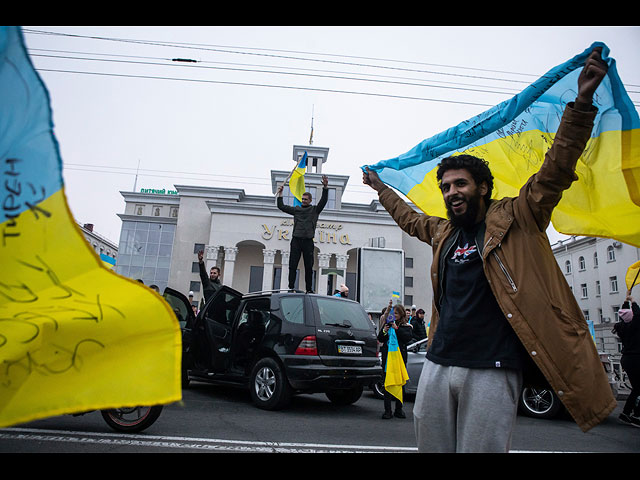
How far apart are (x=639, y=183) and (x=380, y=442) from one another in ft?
12.6

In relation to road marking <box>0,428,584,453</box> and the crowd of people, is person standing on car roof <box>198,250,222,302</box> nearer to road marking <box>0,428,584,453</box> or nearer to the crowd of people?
road marking <box>0,428,584,453</box>

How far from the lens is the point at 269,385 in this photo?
269 inches

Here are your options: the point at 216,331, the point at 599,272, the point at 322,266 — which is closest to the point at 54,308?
the point at 216,331

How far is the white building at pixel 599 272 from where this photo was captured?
45062 millimetres

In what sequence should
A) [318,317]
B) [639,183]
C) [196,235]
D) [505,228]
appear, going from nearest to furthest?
→ [505,228], [639,183], [318,317], [196,235]

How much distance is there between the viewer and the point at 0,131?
1.53m

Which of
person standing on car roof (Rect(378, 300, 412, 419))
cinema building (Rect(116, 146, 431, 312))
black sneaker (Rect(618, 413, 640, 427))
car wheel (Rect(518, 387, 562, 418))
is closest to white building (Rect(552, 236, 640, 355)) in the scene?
cinema building (Rect(116, 146, 431, 312))

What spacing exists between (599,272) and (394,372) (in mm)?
52345

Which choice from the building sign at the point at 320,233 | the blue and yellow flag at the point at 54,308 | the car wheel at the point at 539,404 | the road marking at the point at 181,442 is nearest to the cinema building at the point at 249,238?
the building sign at the point at 320,233

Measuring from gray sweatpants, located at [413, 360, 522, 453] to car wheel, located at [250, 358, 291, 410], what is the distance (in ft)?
15.5

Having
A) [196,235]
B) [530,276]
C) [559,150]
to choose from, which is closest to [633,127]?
[559,150]

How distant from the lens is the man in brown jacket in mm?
1932

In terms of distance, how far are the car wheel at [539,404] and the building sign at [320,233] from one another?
29.1 m
